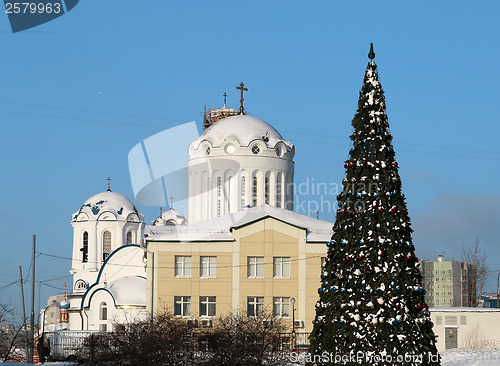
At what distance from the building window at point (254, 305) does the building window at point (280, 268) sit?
143 centimetres

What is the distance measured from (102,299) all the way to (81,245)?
827 inches

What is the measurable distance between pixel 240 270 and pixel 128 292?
40.1 ft

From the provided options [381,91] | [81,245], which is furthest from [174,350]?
[81,245]

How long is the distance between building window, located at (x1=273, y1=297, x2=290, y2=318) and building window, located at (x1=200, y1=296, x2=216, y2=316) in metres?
3.00

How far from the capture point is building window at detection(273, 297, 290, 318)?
139ft

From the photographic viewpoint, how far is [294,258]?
140 feet

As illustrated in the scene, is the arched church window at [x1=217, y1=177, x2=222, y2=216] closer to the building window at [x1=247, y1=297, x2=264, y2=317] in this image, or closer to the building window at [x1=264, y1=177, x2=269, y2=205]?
the building window at [x1=264, y1=177, x2=269, y2=205]

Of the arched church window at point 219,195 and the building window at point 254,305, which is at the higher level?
the arched church window at point 219,195

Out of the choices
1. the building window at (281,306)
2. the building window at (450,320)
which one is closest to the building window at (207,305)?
the building window at (281,306)

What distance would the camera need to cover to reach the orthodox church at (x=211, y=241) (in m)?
42.4

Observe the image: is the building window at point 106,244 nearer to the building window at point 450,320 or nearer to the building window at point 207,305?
the building window at point 207,305

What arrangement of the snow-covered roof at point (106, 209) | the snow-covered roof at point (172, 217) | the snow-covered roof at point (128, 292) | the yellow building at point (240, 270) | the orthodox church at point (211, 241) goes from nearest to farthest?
1. the yellow building at point (240, 270)
2. the orthodox church at point (211, 241)
3. the snow-covered roof at point (128, 292)
4. the snow-covered roof at point (106, 209)
5. the snow-covered roof at point (172, 217)

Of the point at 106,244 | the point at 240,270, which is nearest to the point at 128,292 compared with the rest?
the point at 240,270

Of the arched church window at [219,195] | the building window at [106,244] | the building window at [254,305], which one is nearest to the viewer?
the building window at [254,305]
